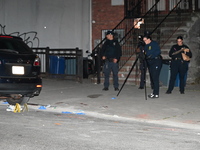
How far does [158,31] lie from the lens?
54.0ft

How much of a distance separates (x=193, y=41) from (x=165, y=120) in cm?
748

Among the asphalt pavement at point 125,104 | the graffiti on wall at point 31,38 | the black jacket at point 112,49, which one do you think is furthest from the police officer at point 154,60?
the graffiti on wall at point 31,38

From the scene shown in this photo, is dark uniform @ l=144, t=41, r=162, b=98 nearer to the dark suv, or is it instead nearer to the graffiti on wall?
the dark suv

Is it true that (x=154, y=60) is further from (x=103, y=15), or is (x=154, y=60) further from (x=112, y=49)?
(x=103, y=15)

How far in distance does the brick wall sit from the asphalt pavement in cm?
633

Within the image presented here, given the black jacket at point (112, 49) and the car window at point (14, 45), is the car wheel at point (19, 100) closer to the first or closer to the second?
the car window at point (14, 45)

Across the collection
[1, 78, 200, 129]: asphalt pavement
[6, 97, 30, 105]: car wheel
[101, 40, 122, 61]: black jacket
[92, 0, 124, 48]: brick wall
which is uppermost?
[92, 0, 124, 48]: brick wall

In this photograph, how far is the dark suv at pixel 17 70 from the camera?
360 inches

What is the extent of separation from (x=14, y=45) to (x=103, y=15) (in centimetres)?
1104

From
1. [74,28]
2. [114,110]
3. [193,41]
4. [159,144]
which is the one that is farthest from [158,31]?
[159,144]

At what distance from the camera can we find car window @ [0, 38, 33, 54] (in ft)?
31.0

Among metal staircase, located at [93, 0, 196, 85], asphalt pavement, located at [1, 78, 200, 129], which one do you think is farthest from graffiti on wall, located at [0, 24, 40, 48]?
asphalt pavement, located at [1, 78, 200, 129]

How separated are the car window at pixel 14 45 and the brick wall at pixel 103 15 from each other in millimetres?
10630

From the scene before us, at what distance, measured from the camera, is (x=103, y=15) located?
66.6 feet
